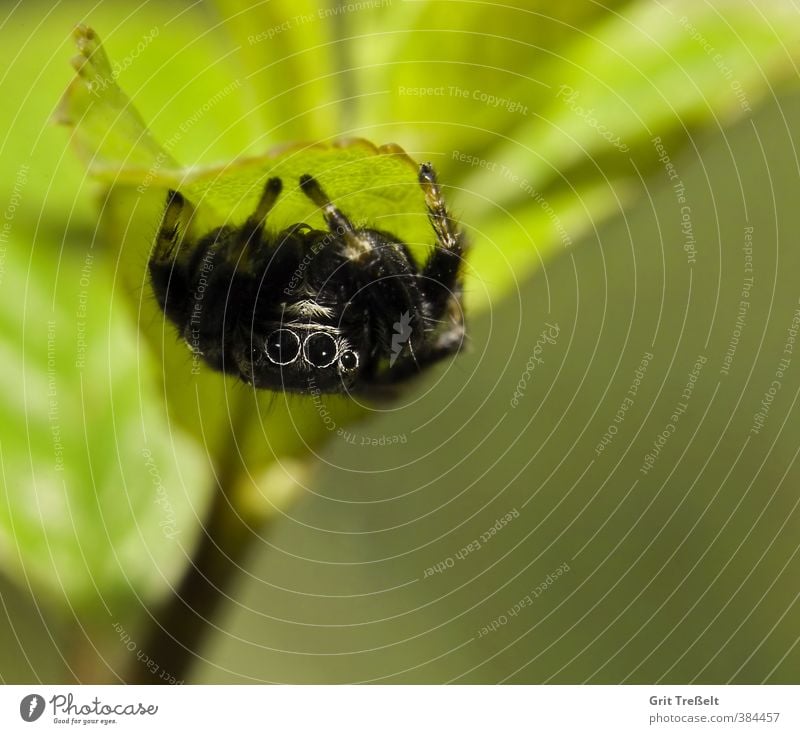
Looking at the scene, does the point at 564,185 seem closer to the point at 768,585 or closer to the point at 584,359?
the point at 584,359

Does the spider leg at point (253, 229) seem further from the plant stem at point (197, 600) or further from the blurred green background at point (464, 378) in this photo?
the plant stem at point (197, 600)
